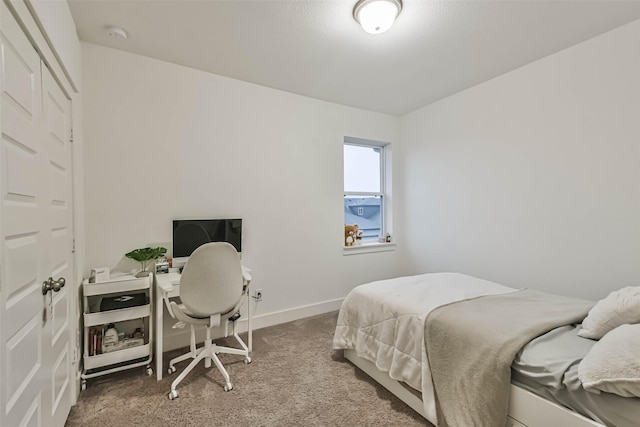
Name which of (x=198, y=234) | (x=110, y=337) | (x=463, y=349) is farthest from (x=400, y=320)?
(x=110, y=337)

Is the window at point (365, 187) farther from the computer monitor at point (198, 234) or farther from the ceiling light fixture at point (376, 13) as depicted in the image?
the ceiling light fixture at point (376, 13)

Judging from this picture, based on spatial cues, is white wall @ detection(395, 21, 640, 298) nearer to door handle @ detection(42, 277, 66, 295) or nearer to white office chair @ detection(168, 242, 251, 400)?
white office chair @ detection(168, 242, 251, 400)

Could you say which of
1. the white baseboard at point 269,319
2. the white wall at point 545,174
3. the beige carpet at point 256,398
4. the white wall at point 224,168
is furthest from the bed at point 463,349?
the white wall at point 224,168

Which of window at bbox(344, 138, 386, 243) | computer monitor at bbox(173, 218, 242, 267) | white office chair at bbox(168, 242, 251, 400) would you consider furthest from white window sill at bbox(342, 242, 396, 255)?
white office chair at bbox(168, 242, 251, 400)

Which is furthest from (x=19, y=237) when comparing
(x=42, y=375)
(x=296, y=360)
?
(x=296, y=360)

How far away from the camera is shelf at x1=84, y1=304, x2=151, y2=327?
2.06 metres

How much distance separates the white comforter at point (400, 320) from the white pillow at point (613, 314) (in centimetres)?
67

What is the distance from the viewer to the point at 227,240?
2.83 meters

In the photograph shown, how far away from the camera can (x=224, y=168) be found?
2945 millimetres

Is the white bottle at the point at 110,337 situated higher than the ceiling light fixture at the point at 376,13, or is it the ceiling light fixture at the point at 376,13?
the ceiling light fixture at the point at 376,13

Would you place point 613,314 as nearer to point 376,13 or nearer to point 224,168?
point 376,13

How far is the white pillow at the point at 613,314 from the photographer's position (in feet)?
4.48

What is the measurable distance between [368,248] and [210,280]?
2.37 metres

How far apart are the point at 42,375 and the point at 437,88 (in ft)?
12.9
